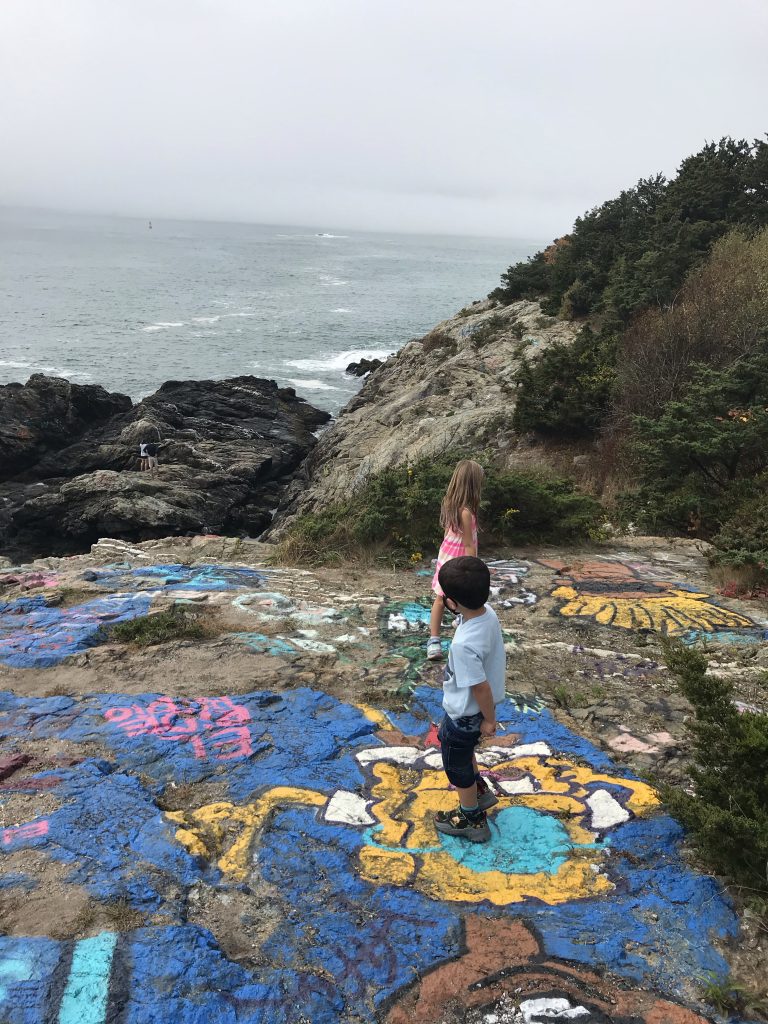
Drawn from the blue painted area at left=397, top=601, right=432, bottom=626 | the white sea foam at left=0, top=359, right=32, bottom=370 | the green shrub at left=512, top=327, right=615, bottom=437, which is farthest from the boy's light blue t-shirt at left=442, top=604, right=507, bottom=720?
the white sea foam at left=0, top=359, right=32, bottom=370

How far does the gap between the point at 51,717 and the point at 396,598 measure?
390 centimetres

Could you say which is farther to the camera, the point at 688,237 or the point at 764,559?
the point at 688,237

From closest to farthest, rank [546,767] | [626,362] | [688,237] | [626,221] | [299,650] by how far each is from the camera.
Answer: [546,767], [299,650], [626,362], [688,237], [626,221]

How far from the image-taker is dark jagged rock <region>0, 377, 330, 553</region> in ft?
68.3

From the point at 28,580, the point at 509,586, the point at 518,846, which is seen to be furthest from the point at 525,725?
the point at 28,580

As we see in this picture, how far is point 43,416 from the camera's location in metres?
28.1

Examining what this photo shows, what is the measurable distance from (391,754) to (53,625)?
467 cm

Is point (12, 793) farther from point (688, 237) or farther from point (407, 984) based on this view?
point (688, 237)

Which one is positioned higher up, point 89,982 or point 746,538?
point 746,538

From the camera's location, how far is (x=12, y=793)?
416 centimetres

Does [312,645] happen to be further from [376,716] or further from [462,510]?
[462,510]

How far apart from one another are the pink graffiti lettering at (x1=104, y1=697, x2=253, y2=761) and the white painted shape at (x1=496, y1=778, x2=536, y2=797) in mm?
1807

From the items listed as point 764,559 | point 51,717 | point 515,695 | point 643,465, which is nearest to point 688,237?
point 643,465

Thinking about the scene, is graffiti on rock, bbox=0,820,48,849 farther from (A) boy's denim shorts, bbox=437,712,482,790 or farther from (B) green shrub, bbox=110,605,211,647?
(B) green shrub, bbox=110,605,211,647
